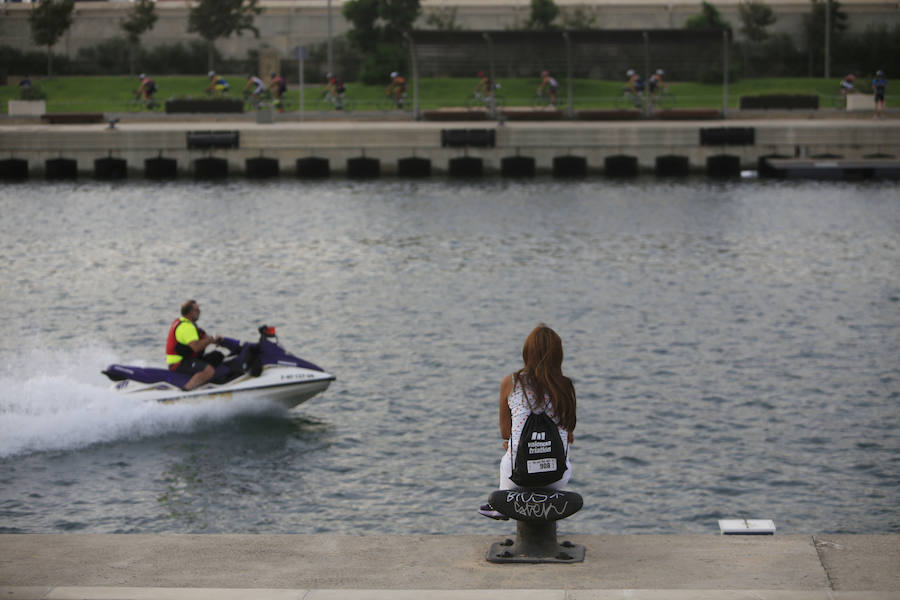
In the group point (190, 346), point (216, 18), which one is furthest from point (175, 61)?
point (190, 346)

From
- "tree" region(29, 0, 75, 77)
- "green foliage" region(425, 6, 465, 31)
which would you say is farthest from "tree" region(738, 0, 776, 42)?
"tree" region(29, 0, 75, 77)

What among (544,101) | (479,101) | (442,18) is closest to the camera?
(544,101)

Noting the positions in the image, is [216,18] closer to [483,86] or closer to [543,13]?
[543,13]

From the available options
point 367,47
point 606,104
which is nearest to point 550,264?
point 606,104

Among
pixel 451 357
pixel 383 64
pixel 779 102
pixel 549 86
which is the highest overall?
pixel 383 64

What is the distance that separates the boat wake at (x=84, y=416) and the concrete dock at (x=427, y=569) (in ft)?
29.5

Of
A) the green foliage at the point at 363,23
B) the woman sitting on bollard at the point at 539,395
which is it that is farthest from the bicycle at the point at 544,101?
the woman sitting on bollard at the point at 539,395

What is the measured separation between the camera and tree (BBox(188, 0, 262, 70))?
84.3 meters

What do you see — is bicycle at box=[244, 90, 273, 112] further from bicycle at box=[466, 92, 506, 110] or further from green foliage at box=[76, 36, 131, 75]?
green foliage at box=[76, 36, 131, 75]

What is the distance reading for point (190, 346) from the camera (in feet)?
62.5

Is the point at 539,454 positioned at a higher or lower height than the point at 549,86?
lower

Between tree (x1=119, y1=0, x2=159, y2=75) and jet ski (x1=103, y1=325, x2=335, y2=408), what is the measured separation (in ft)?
235

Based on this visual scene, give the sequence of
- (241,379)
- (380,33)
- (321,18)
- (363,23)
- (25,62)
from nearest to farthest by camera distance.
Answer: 1. (241,379)
2. (363,23)
3. (380,33)
4. (25,62)
5. (321,18)

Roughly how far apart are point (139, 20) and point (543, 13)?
27.7 meters
